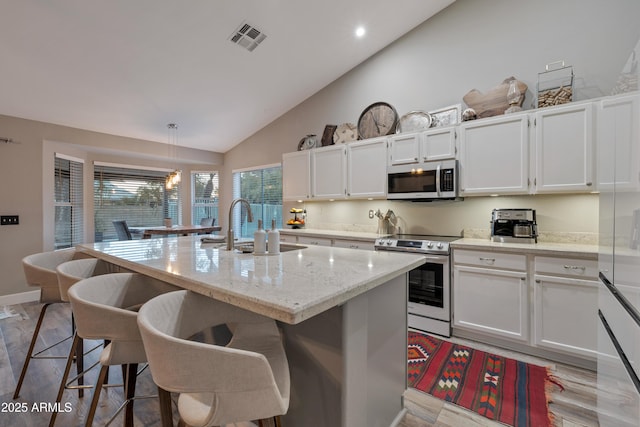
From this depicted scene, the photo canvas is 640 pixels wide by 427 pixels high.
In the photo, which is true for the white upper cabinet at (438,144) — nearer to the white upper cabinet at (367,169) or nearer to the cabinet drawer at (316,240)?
the white upper cabinet at (367,169)

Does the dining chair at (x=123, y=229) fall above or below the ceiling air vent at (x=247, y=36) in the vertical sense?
below

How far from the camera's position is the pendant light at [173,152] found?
4672 mm

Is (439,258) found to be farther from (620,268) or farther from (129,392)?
(129,392)

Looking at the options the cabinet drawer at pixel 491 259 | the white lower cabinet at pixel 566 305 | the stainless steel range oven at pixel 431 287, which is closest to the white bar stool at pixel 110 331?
the stainless steel range oven at pixel 431 287

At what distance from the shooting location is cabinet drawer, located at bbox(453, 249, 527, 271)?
2.46 metres

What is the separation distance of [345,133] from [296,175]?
1.02m

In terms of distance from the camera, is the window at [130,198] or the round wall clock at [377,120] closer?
the round wall clock at [377,120]

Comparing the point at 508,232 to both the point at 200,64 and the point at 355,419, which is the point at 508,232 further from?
the point at 200,64

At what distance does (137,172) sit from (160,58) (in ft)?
10.3

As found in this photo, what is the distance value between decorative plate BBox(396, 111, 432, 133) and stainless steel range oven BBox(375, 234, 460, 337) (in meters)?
1.39

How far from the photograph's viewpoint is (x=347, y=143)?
156 inches

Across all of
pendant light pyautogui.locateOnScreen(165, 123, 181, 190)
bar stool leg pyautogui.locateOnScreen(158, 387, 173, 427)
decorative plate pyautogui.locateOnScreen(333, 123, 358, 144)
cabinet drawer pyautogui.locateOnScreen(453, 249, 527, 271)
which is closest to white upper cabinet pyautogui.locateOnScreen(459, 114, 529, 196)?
cabinet drawer pyautogui.locateOnScreen(453, 249, 527, 271)

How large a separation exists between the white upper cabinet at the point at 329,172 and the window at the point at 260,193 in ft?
3.69

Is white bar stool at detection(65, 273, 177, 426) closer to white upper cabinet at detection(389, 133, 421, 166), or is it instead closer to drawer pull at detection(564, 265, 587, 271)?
drawer pull at detection(564, 265, 587, 271)
